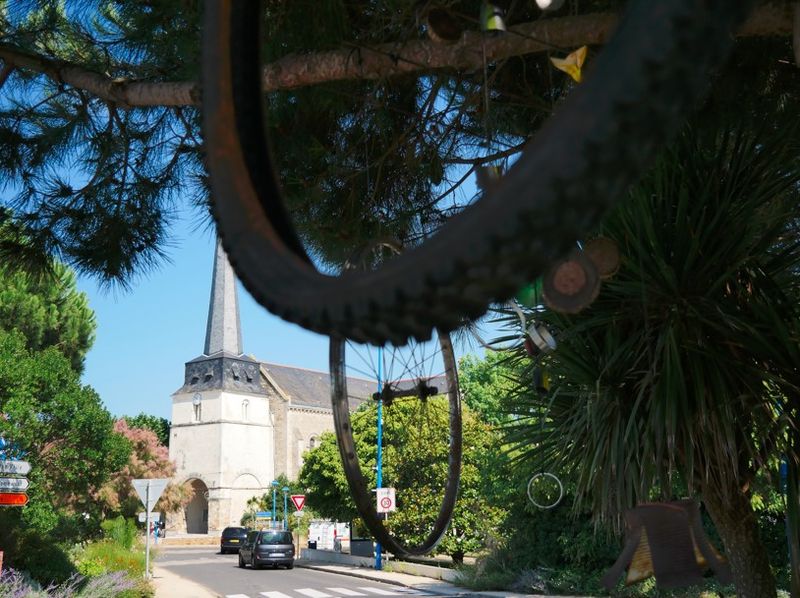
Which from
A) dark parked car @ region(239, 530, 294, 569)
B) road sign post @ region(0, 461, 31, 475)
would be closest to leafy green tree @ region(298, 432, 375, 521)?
dark parked car @ region(239, 530, 294, 569)

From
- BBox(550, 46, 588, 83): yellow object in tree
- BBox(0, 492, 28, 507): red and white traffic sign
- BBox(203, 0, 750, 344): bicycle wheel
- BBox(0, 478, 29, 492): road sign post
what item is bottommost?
BBox(203, 0, 750, 344): bicycle wheel

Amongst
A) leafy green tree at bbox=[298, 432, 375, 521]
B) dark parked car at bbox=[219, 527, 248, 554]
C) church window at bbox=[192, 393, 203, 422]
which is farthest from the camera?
church window at bbox=[192, 393, 203, 422]

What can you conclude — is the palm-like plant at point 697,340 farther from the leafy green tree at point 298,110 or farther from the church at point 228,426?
the church at point 228,426

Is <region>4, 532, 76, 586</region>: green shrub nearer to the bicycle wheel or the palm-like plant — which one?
the palm-like plant

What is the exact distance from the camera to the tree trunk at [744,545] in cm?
480

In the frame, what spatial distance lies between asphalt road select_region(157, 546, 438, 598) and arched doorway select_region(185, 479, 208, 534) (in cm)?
4066

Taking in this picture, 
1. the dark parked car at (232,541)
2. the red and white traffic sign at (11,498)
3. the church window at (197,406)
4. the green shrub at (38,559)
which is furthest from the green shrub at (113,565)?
the church window at (197,406)

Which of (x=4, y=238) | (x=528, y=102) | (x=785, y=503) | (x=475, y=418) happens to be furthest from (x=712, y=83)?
(x=475, y=418)

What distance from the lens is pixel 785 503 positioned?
442 centimetres

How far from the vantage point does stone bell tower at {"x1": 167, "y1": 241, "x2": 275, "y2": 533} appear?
214 feet

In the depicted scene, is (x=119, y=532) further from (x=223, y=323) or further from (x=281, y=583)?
(x=223, y=323)

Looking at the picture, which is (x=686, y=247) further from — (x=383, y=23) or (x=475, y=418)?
(x=475, y=418)

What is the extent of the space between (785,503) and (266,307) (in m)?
4.20

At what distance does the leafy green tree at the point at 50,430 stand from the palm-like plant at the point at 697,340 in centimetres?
Answer: 1450
